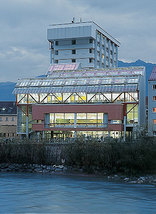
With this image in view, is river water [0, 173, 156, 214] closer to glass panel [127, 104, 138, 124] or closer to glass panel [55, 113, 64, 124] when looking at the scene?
glass panel [127, 104, 138, 124]

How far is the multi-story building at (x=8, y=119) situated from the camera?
126988 mm

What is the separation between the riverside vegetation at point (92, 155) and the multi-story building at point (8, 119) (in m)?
52.9

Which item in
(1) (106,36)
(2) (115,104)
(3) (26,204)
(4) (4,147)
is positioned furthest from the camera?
(1) (106,36)

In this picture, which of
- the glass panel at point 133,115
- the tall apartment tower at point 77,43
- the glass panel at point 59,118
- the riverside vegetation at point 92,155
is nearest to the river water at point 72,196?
the riverside vegetation at point 92,155

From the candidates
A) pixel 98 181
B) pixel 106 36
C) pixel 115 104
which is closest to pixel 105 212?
pixel 98 181

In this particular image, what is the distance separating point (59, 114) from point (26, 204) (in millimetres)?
60682

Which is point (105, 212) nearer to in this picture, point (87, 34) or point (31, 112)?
point (31, 112)

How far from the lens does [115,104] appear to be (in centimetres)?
9756

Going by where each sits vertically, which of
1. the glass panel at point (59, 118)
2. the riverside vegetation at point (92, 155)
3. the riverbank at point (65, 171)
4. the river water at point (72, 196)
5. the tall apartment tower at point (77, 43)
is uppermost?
the tall apartment tower at point (77, 43)

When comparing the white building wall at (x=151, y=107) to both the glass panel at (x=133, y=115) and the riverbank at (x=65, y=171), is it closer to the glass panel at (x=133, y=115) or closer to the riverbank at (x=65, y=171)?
the glass panel at (x=133, y=115)

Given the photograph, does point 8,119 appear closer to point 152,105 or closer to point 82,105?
point 82,105

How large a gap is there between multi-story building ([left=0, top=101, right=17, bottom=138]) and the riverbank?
55852 mm

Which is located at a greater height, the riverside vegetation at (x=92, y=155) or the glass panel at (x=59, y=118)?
the glass panel at (x=59, y=118)

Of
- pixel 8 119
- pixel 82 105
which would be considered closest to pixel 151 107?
pixel 82 105
